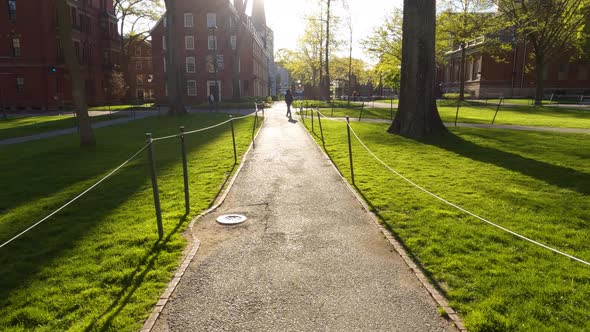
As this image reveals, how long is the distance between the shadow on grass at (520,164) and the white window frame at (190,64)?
4542 cm

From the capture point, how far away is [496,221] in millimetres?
6219

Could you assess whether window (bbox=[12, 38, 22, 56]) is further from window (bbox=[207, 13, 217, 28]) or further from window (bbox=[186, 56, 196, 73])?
window (bbox=[207, 13, 217, 28])

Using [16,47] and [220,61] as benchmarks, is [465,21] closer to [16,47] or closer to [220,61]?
[220,61]

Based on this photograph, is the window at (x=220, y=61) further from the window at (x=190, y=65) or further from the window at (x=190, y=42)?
the window at (x=190, y=42)

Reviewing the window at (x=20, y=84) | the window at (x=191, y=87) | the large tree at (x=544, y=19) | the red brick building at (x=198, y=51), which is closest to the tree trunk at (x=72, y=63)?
the large tree at (x=544, y=19)

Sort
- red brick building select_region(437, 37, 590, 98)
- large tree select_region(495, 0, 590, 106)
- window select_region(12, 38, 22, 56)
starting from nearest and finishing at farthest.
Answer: large tree select_region(495, 0, 590, 106)
window select_region(12, 38, 22, 56)
red brick building select_region(437, 37, 590, 98)

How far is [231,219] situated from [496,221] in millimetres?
4289

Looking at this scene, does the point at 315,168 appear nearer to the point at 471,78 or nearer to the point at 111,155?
the point at 111,155

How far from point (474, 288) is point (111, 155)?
1168 centimetres

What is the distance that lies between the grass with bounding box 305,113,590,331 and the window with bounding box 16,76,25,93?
42399 mm

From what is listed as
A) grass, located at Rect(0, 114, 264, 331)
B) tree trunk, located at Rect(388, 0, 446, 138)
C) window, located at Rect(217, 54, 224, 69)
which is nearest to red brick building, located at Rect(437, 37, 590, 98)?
window, located at Rect(217, 54, 224, 69)

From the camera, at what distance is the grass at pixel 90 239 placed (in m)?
3.82

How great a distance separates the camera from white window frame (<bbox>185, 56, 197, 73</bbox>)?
5409cm

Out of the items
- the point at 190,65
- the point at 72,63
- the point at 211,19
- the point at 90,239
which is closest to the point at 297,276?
the point at 90,239
